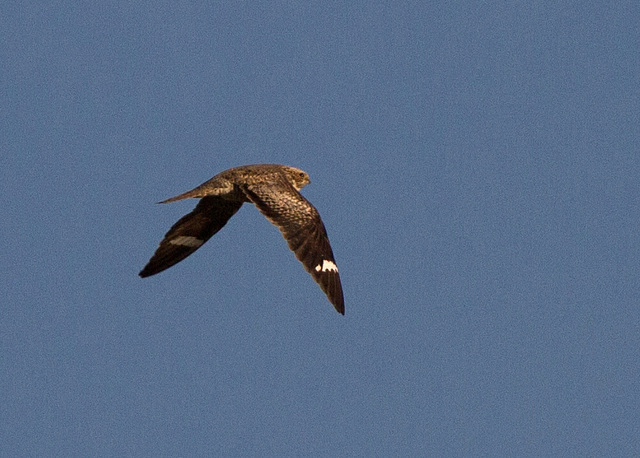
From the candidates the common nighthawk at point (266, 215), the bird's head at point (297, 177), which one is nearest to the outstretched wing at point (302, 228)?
the common nighthawk at point (266, 215)

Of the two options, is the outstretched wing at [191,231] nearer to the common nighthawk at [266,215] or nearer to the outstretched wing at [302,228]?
the common nighthawk at [266,215]

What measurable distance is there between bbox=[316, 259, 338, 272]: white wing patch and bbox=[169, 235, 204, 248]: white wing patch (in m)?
3.83

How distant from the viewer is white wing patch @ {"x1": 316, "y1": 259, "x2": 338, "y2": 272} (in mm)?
17406

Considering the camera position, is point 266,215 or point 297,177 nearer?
point 266,215

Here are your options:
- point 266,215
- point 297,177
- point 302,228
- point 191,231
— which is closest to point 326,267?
point 302,228

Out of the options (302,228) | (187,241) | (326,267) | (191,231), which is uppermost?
(191,231)

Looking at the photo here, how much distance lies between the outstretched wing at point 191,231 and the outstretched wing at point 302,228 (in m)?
1.85

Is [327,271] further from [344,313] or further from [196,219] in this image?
[196,219]

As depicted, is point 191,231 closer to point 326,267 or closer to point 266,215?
point 266,215

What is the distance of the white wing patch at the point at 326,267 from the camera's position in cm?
1741

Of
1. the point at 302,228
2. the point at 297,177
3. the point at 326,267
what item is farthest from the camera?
the point at 297,177

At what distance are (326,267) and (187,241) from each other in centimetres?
404

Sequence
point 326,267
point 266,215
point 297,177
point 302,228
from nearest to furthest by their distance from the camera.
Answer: point 326,267, point 302,228, point 266,215, point 297,177

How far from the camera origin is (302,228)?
17.9 meters
